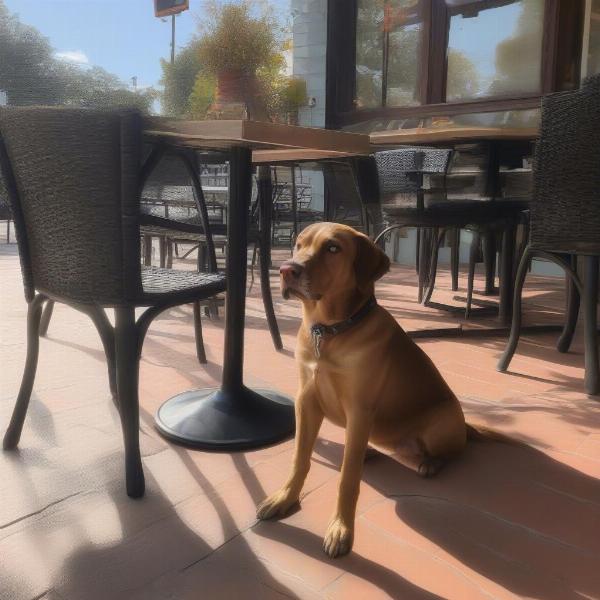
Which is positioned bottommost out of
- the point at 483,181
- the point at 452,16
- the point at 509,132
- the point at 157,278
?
the point at 157,278

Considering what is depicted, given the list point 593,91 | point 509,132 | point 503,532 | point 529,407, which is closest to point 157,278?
point 503,532

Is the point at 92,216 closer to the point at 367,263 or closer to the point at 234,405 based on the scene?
the point at 367,263

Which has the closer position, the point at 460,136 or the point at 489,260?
the point at 460,136

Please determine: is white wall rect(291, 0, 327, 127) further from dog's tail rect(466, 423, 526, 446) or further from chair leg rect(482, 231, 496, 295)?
dog's tail rect(466, 423, 526, 446)

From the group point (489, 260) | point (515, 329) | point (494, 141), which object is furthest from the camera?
point (489, 260)

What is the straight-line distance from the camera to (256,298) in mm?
4859

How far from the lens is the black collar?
168 centimetres

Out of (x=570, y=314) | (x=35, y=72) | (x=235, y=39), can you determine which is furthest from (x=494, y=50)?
(x=35, y=72)

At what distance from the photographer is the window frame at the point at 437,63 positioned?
20.4ft

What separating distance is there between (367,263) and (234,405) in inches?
36.5

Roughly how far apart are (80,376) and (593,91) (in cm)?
248

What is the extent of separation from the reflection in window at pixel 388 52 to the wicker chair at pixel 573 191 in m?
4.97

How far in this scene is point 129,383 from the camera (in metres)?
1.79

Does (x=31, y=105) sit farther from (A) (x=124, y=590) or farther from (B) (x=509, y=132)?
(B) (x=509, y=132)
